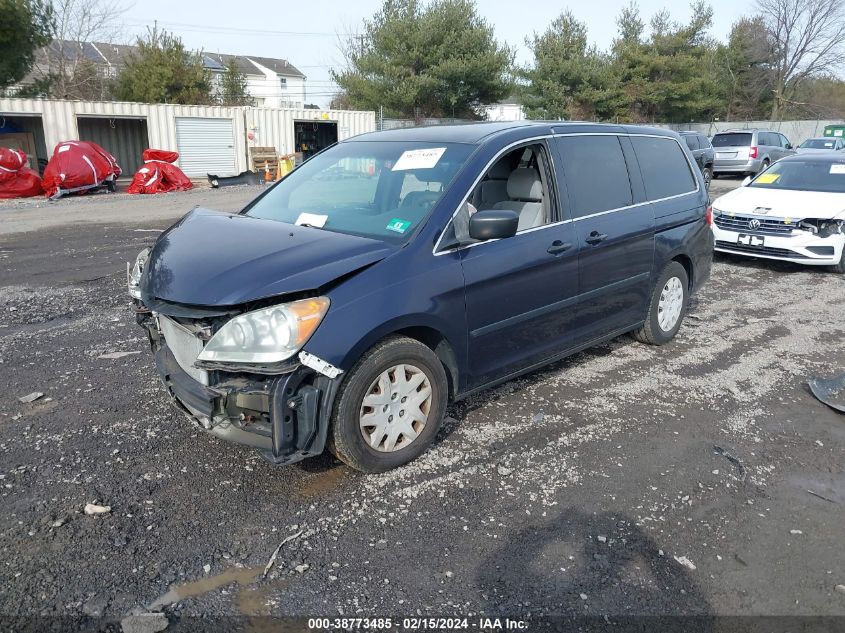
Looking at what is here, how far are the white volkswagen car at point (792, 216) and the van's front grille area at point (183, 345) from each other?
8066 mm

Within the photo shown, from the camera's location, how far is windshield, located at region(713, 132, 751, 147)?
77.7ft

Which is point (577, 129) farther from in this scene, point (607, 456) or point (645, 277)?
point (607, 456)

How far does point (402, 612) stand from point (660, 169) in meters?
4.37

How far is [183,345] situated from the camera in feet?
11.1

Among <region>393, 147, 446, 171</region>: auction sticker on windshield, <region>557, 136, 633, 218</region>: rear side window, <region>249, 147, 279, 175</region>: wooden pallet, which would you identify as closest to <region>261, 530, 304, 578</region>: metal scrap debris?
<region>393, 147, 446, 171</region>: auction sticker on windshield

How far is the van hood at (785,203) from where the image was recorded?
8492 mm

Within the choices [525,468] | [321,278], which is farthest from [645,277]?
[321,278]

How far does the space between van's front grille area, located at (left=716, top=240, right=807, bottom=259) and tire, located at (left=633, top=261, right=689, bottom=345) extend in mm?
3770

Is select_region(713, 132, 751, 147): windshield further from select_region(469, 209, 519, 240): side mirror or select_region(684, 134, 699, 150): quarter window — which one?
select_region(469, 209, 519, 240): side mirror

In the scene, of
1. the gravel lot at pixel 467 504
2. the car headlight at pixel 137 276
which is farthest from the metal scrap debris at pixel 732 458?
the car headlight at pixel 137 276

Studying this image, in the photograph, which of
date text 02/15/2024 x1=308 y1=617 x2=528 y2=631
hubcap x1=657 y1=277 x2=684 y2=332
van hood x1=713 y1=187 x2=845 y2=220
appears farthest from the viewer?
van hood x1=713 y1=187 x2=845 y2=220

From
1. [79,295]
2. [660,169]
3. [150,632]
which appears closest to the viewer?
[150,632]

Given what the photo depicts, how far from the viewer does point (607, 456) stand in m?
3.84

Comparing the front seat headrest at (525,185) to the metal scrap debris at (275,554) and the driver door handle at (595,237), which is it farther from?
the metal scrap debris at (275,554)
